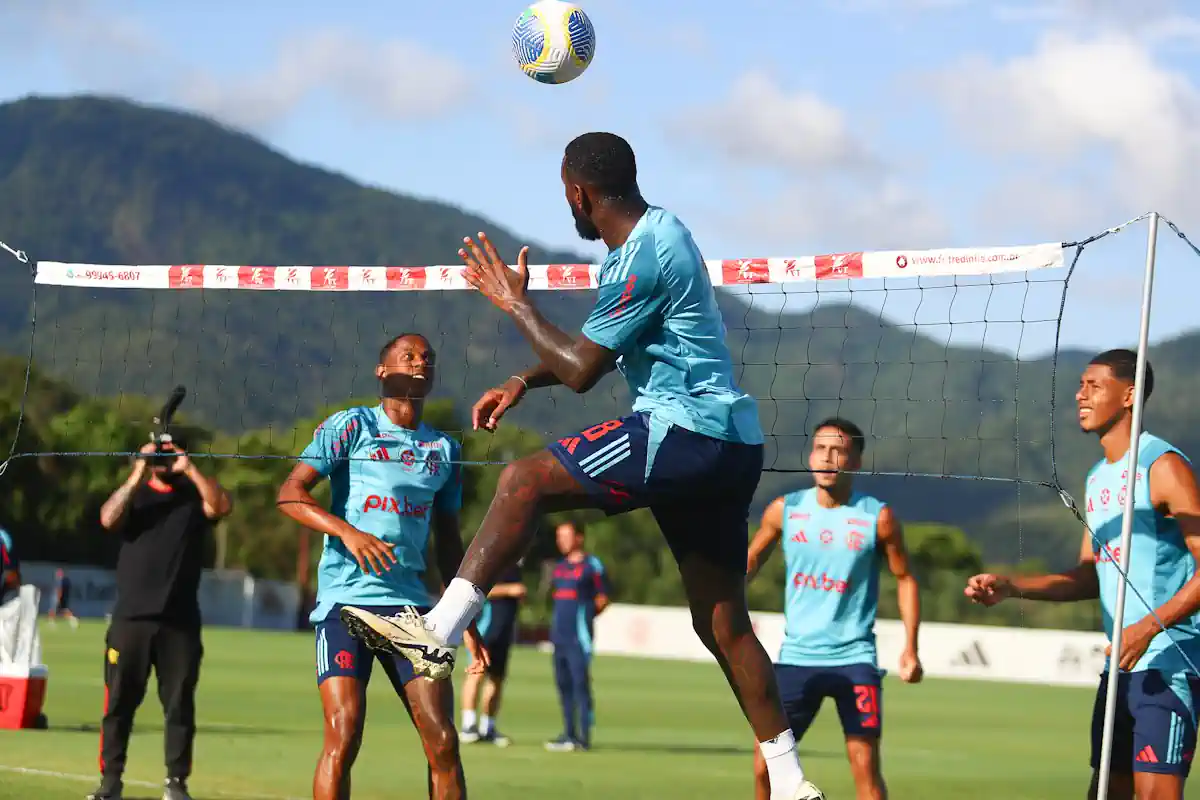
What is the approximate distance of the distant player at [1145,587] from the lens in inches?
297

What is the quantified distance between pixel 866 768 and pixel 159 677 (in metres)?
4.72

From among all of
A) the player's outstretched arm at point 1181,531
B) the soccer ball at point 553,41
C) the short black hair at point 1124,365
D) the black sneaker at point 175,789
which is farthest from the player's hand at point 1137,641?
the black sneaker at point 175,789

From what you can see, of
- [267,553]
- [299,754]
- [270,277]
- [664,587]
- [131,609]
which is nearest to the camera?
[270,277]

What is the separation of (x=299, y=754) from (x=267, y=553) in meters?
83.4

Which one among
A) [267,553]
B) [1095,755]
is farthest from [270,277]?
[267,553]

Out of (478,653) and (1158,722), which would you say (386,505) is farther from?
(1158,722)

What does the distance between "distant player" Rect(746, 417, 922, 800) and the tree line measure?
44904 millimetres

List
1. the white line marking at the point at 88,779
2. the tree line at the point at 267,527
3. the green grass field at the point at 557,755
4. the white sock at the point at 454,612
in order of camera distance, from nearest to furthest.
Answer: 1. the white sock at the point at 454,612
2. the white line marking at the point at 88,779
3. the green grass field at the point at 557,755
4. the tree line at the point at 267,527

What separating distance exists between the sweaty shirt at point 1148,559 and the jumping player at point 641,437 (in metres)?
1.92

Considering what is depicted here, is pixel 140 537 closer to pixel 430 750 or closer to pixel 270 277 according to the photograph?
pixel 270 277

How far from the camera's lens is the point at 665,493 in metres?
6.17

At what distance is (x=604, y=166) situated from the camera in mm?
6453

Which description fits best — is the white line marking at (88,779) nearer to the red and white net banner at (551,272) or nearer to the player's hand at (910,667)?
the red and white net banner at (551,272)

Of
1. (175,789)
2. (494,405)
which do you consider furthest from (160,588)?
(494,405)
